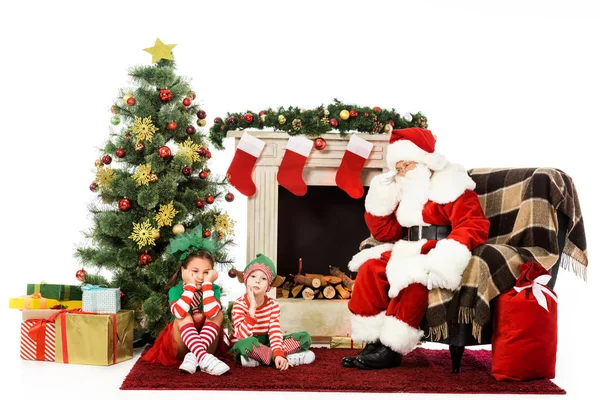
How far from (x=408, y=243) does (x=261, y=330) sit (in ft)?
3.40

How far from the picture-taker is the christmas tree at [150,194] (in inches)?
190

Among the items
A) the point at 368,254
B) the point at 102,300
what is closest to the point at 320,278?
the point at 368,254

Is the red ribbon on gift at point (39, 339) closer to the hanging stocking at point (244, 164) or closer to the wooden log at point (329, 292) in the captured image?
the hanging stocking at point (244, 164)

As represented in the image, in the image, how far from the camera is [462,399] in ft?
12.3

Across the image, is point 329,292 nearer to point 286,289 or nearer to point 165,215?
point 286,289

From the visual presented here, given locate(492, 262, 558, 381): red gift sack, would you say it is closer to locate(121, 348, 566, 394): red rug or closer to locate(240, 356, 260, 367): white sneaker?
locate(121, 348, 566, 394): red rug

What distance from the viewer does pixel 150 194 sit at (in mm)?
4809

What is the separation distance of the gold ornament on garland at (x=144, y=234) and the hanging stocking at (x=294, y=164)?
1.02m

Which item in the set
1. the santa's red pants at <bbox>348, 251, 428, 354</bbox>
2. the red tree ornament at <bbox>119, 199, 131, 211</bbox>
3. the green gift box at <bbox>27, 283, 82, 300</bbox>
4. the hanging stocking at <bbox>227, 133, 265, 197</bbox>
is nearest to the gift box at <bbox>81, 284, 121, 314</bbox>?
the green gift box at <bbox>27, 283, 82, 300</bbox>

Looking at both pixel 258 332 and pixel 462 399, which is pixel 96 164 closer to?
pixel 258 332

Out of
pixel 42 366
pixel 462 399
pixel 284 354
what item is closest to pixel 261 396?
pixel 284 354

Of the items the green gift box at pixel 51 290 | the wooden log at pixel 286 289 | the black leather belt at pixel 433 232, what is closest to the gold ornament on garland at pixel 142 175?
the green gift box at pixel 51 290

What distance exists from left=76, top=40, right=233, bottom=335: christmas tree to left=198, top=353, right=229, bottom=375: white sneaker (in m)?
0.74

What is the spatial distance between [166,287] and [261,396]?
48.7 inches
